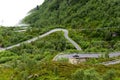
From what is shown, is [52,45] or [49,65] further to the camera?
[52,45]

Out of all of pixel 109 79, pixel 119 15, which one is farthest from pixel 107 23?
pixel 109 79

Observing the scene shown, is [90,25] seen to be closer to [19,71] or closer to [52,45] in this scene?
[52,45]

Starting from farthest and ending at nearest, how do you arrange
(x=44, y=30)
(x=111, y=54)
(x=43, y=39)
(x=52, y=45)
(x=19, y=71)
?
1. (x=44, y=30)
2. (x=43, y=39)
3. (x=52, y=45)
4. (x=111, y=54)
5. (x=19, y=71)

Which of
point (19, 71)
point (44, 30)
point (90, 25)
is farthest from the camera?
point (90, 25)

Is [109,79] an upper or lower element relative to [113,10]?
lower

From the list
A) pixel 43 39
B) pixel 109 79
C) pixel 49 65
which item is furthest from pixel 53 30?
pixel 109 79

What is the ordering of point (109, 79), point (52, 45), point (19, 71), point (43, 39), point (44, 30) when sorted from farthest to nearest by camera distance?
point (44, 30)
point (43, 39)
point (52, 45)
point (19, 71)
point (109, 79)

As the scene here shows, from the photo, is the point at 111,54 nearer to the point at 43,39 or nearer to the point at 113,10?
the point at 43,39

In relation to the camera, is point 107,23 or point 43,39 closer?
point 43,39

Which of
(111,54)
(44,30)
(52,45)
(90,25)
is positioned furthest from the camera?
(90,25)
